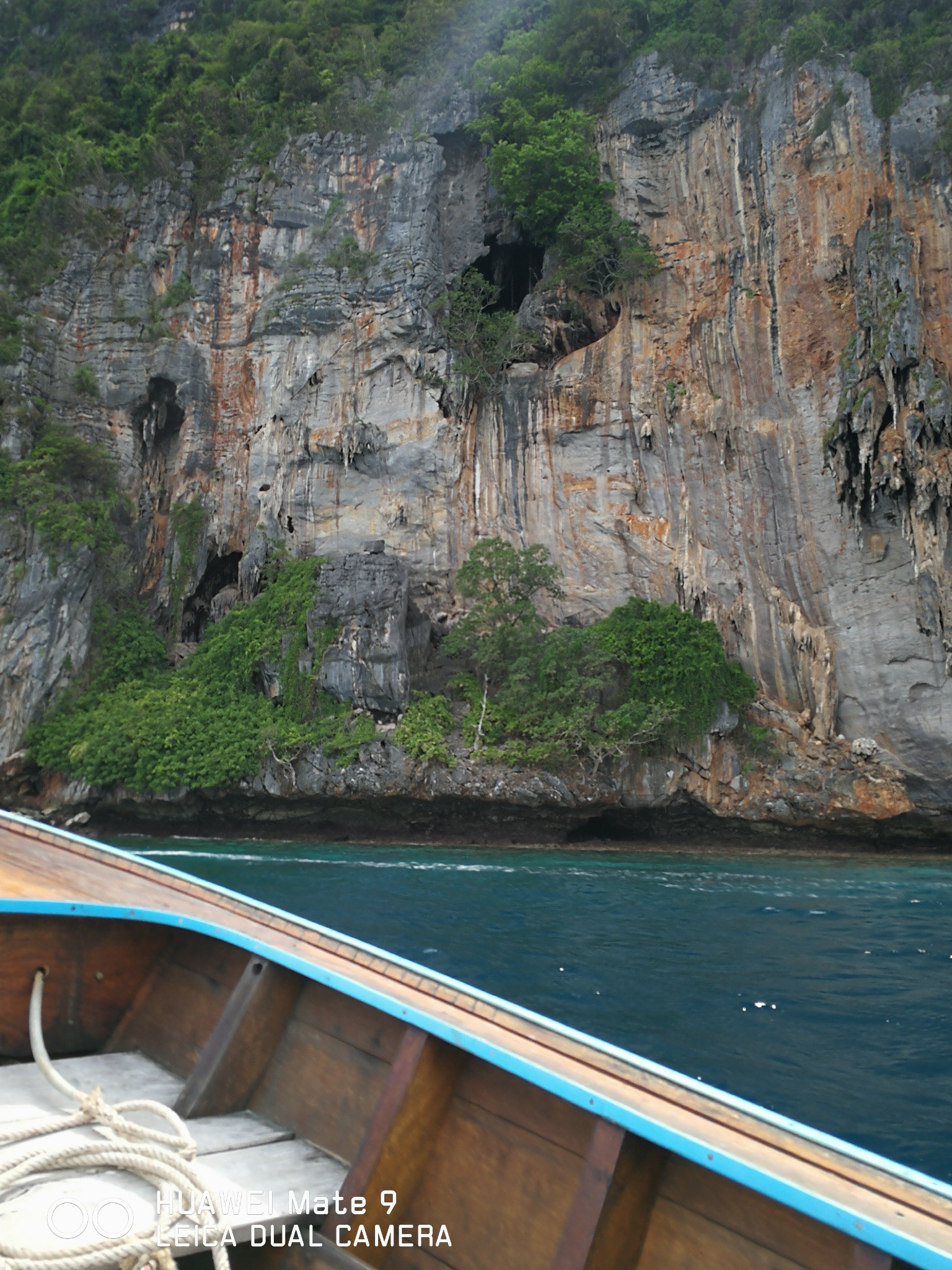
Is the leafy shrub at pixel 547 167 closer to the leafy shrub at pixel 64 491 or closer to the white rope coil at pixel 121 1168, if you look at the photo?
the leafy shrub at pixel 64 491

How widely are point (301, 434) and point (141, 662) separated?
8470mm

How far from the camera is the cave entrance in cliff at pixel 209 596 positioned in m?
24.3

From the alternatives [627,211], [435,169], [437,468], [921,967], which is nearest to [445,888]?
[921,967]

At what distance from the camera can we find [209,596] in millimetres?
24938

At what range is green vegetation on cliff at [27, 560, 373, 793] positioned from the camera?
61.2ft

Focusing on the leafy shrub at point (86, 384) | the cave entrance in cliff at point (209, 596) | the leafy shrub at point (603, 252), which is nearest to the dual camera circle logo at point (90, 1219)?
the leafy shrub at point (603, 252)

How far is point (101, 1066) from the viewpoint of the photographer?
9.01ft

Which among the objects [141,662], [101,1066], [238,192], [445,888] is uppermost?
[238,192]

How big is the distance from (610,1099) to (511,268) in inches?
1112

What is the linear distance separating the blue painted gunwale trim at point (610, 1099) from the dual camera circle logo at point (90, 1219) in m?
0.81

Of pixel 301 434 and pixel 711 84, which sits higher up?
pixel 711 84

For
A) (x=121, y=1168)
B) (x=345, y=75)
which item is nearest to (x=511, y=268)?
(x=345, y=75)

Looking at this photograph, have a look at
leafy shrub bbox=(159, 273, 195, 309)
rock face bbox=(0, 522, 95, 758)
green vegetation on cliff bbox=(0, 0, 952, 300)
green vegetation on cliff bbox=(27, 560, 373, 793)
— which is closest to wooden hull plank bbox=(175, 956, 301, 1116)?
green vegetation on cliff bbox=(27, 560, 373, 793)

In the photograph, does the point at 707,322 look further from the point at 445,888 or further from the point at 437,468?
the point at 445,888
